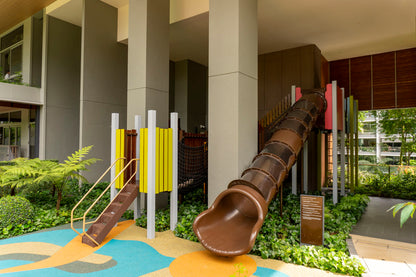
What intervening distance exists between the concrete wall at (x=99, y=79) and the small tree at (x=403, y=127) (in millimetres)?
11709

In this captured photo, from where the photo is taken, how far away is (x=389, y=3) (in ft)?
26.3

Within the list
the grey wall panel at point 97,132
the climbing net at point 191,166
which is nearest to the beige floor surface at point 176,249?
the climbing net at point 191,166

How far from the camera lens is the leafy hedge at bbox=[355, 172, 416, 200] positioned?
9961mm

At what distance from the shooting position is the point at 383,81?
11.5m

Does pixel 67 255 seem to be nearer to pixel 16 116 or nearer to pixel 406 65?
pixel 16 116

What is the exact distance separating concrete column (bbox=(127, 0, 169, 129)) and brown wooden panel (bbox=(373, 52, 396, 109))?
363 inches

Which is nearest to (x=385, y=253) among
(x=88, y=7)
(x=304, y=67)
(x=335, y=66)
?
(x=304, y=67)

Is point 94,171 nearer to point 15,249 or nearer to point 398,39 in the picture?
point 15,249

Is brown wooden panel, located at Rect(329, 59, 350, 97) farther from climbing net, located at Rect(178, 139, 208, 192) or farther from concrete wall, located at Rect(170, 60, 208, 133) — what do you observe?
climbing net, located at Rect(178, 139, 208, 192)

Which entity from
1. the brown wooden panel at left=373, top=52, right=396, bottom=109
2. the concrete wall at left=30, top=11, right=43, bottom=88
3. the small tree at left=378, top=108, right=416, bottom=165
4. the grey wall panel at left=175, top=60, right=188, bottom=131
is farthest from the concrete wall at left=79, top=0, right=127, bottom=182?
the small tree at left=378, top=108, right=416, bottom=165

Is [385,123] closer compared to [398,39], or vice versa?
[398,39]

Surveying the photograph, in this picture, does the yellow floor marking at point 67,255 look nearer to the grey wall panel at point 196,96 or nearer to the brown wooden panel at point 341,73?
the grey wall panel at point 196,96

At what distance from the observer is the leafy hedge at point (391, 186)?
996cm

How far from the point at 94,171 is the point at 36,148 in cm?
309
